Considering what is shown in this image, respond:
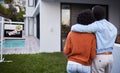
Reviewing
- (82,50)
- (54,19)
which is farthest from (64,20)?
(82,50)

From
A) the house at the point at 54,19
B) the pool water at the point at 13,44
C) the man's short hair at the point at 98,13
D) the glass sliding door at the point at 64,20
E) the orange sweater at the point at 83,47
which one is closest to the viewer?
the orange sweater at the point at 83,47

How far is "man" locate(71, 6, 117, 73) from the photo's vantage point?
296 cm

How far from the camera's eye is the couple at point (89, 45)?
2.95 meters

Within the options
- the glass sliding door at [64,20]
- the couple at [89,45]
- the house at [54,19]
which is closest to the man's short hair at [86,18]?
the couple at [89,45]

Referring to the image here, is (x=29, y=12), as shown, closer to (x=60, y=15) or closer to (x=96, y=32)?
(x=60, y=15)

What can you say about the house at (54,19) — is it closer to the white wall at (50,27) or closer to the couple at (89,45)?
the white wall at (50,27)

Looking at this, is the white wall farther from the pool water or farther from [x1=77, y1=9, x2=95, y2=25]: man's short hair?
[x1=77, y1=9, x2=95, y2=25]: man's short hair

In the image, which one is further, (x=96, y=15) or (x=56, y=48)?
(x=56, y=48)

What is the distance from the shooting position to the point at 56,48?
39.8ft

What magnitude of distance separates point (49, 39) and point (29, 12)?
886 inches

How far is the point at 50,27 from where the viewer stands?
12031mm

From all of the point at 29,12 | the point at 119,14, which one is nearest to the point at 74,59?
the point at 119,14

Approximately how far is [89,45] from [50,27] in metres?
9.15

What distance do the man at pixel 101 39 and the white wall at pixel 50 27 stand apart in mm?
8960
